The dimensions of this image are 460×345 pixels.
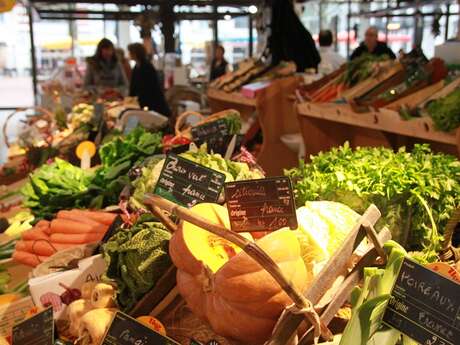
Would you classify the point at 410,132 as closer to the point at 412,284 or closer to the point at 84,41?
the point at 412,284

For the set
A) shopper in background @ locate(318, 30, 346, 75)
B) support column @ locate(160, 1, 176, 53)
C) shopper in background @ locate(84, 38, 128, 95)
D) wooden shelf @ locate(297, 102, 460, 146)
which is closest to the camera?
wooden shelf @ locate(297, 102, 460, 146)

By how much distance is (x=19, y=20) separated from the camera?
12164mm

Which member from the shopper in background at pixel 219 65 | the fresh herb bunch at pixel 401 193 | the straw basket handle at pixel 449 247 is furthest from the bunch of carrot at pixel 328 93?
the shopper in background at pixel 219 65

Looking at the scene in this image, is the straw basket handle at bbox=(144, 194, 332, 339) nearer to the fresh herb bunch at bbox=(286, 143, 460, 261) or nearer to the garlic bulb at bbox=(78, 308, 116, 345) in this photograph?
the garlic bulb at bbox=(78, 308, 116, 345)

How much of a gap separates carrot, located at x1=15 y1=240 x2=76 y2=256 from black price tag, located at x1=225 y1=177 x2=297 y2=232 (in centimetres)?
125

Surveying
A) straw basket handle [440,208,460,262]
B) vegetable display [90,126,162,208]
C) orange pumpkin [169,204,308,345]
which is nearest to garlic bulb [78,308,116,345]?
orange pumpkin [169,204,308,345]

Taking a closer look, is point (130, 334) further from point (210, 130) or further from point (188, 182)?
point (210, 130)

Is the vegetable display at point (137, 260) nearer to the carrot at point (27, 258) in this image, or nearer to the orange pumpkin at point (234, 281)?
the orange pumpkin at point (234, 281)

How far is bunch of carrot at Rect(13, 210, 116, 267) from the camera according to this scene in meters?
2.49

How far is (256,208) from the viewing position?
1.41 meters

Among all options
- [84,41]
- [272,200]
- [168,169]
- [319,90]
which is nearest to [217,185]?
[168,169]

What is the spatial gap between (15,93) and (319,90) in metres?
10.9

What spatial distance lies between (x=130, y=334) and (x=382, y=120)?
9.87 ft

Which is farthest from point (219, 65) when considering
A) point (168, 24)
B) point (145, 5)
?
point (145, 5)
